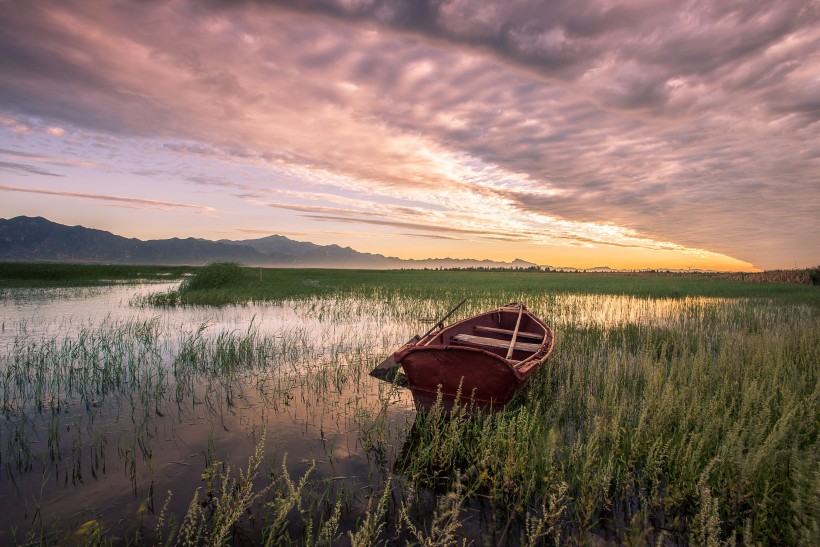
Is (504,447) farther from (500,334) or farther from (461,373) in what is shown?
(500,334)

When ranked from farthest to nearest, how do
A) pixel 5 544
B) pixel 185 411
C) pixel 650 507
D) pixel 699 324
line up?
1. pixel 699 324
2. pixel 185 411
3. pixel 650 507
4. pixel 5 544

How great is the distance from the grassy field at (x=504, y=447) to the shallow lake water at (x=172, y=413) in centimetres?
7

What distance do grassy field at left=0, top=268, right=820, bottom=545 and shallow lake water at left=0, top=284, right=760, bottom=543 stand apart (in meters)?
0.07

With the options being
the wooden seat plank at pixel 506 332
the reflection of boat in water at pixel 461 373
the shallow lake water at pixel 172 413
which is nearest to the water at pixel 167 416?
the shallow lake water at pixel 172 413

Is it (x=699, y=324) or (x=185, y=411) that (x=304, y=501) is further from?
(x=699, y=324)

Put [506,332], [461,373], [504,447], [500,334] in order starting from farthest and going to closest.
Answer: [500,334] → [506,332] → [461,373] → [504,447]

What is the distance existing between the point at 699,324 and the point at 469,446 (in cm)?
1419

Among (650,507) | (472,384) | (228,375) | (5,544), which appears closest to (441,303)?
(228,375)

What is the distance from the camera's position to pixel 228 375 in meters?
9.42

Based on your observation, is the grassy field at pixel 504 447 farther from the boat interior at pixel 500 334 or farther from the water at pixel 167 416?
the boat interior at pixel 500 334

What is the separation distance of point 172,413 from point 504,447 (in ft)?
19.3

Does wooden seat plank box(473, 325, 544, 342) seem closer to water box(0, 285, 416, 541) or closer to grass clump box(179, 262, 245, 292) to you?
water box(0, 285, 416, 541)

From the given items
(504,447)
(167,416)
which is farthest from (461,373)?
(167,416)

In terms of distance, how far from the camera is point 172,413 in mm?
7246
